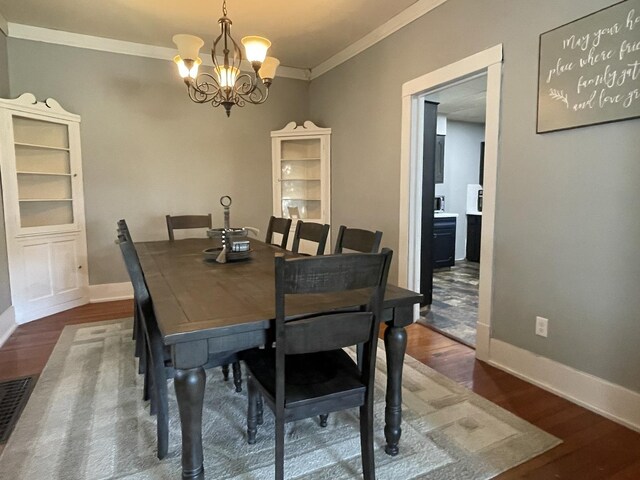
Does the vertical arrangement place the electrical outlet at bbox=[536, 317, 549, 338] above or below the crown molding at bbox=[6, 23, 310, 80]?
below

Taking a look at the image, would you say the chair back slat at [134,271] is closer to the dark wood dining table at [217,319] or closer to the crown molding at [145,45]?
the dark wood dining table at [217,319]

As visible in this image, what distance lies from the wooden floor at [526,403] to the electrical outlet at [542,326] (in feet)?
1.05

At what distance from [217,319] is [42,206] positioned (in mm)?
3418

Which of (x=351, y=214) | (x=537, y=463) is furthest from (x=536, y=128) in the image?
(x=351, y=214)

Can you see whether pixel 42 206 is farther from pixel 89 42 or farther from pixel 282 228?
pixel 282 228

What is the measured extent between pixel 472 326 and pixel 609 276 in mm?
1506

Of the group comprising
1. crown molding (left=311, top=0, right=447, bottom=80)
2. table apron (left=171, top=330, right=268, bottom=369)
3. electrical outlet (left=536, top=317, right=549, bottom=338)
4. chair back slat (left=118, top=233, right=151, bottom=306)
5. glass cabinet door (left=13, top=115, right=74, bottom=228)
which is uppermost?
crown molding (left=311, top=0, right=447, bottom=80)

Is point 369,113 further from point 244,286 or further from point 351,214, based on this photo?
point 244,286

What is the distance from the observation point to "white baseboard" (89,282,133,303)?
4.04 metres

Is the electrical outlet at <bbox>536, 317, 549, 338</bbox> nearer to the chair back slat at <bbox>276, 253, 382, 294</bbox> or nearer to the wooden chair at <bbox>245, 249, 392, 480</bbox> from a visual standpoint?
the wooden chair at <bbox>245, 249, 392, 480</bbox>

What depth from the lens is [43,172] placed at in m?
3.62

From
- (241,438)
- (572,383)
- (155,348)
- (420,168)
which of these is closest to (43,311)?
(155,348)

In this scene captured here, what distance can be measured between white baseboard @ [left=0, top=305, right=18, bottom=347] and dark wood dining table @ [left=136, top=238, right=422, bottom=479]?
1.82 meters

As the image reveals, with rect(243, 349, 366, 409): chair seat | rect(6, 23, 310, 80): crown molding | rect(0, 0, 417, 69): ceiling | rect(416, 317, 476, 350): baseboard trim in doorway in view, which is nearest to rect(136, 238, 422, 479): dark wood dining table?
rect(243, 349, 366, 409): chair seat
